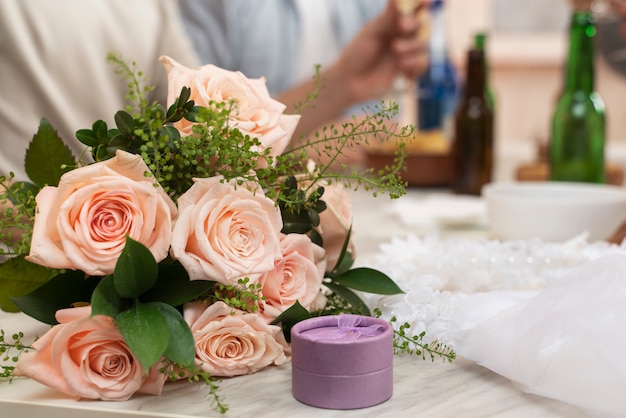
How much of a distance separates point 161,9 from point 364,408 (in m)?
1.44

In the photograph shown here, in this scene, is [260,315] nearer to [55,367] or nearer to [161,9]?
[55,367]

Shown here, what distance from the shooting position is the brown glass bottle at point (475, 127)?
172 cm

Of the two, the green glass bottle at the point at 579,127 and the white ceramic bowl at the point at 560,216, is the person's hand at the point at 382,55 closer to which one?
the green glass bottle at the point at 579,127

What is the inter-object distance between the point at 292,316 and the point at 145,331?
148mm

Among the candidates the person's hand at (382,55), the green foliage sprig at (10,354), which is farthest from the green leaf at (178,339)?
the person's hand at (382,55)

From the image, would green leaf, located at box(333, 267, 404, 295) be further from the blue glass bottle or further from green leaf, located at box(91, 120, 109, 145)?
the blue glass bottle

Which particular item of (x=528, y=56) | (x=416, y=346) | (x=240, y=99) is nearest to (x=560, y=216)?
(x=416, y=346)

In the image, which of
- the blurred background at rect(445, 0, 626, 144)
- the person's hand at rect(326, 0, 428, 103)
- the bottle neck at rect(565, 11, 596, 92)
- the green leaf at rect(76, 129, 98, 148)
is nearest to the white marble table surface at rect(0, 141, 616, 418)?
the green leaf at rect(76, 129, 98, 148)

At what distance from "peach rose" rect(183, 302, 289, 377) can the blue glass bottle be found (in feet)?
4.94

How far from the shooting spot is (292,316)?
68 cm

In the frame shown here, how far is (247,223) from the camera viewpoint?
626 mm

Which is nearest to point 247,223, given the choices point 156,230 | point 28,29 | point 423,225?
point 156,230

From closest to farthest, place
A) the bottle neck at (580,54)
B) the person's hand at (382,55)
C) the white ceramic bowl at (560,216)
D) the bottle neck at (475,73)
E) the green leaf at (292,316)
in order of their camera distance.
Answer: the green leaf at (292,316)
the white ceramic bowl at (560,216)
the bottle neck at (580,54)
the bottle neck at (475,73)
the person's hand at (382,55)

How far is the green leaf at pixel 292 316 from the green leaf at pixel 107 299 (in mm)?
140
